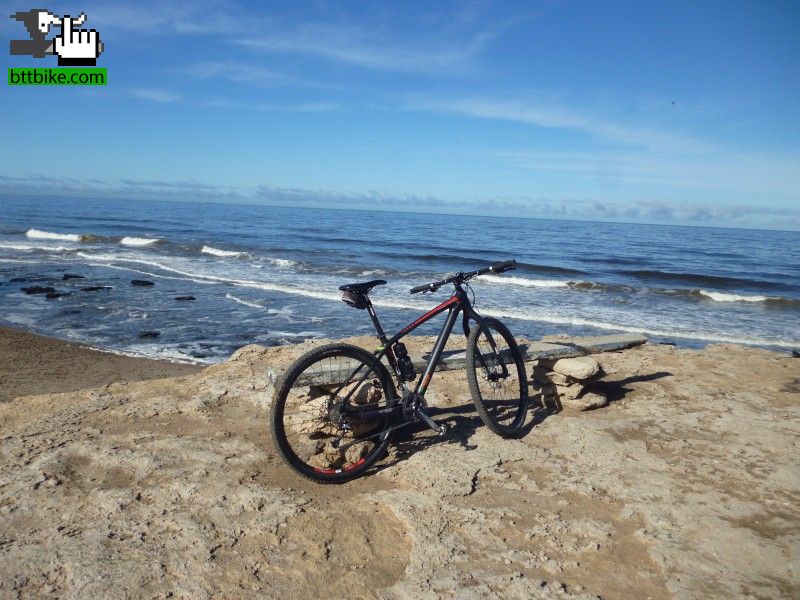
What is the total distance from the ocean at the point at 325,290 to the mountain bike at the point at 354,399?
21.5 feet

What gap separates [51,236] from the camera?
34156mm

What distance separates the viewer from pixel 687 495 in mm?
4035

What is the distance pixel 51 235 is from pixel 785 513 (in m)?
40.6

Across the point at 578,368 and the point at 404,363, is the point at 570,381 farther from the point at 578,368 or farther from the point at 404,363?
the point at 404,363

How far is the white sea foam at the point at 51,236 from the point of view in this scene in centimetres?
3341

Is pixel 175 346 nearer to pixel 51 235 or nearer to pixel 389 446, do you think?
pixel 389 446

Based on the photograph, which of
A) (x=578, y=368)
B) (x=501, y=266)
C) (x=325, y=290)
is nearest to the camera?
(x=501, y=266)

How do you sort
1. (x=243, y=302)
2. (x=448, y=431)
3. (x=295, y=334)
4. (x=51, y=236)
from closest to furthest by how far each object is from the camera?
1. (x=448, y=431)
2. (x=295, y=334)
3. (x=243, y=302)
4. (x=51, y=236)

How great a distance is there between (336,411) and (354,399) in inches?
11.3

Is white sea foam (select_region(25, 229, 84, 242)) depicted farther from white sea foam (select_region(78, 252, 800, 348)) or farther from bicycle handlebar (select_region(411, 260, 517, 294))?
bicycle handlebar (select_region(411, 260, 517, 294))

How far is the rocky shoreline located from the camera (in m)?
3.02

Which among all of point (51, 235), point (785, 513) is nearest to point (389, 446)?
point (785, 513)

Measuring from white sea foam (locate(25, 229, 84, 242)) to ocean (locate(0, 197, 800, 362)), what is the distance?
107mm

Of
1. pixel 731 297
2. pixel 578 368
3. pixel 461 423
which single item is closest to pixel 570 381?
pixel 578 368
